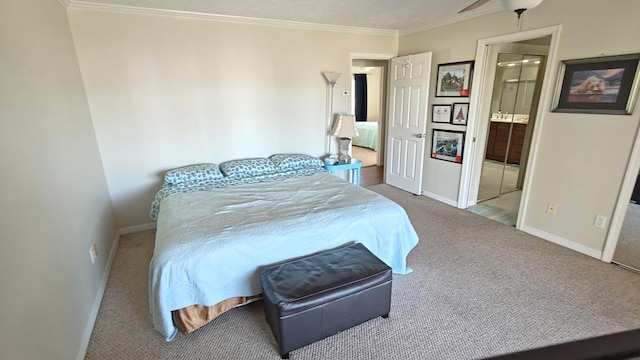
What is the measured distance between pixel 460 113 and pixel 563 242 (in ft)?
5.76

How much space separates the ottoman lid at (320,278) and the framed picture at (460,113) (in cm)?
248

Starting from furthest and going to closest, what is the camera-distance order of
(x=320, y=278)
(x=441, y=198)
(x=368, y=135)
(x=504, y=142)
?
(x=368, y=135)
(x=504, y=142)
(x=441, y=198)
(x=320, y=278)

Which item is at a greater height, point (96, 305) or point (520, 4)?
point (520, 4)

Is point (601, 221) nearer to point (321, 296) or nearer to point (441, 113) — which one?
point (441, 113)

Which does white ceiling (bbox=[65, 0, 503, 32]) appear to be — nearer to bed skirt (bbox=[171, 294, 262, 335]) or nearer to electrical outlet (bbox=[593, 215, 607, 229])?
electrical outlet (bbox=[593, 215, 607, 229])

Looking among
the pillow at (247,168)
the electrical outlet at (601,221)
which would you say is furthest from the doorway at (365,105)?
the electrical outlet at (601,221)

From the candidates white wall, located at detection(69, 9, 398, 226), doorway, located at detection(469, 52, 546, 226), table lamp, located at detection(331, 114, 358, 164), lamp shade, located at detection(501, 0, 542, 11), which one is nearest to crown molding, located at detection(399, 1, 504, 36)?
doorway, located at detection(469, 52, 546, 226)

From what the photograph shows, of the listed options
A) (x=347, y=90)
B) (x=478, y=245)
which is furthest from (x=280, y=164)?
(x=478, y=245)

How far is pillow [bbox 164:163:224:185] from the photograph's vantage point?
3.05 metres

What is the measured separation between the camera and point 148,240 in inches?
125

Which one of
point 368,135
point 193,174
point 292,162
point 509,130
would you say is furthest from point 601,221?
point 368,135

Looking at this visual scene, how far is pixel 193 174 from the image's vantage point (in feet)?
10.3

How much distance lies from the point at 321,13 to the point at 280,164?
1.73 meters

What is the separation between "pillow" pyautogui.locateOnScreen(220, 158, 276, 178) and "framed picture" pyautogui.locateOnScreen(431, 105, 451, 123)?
7.45 feet
